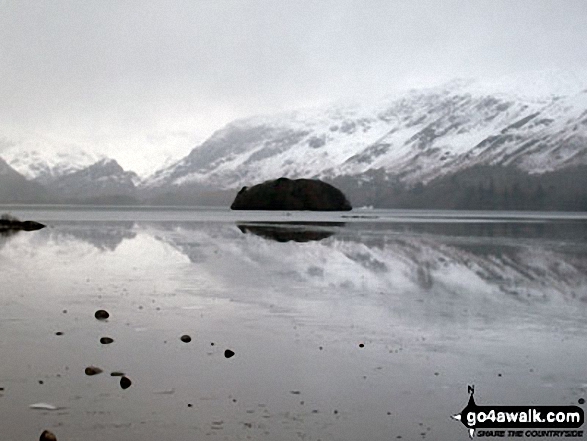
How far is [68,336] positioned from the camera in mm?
21141

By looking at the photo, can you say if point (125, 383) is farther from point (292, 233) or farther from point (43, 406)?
point (292, 233)

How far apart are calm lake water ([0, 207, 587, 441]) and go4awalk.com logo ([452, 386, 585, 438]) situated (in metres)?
0.40

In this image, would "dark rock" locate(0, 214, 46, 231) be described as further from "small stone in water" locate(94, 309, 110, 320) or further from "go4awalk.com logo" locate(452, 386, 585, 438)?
"go4awalk.com logo" locate(452, 386, 585, 438)

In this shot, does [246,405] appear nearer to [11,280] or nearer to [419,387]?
[419,387]

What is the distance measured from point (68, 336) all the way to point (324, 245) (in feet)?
142

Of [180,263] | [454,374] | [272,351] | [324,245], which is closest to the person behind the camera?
[454,374]

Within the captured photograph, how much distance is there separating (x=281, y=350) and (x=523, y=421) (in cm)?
752

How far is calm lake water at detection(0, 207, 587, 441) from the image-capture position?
1369cm

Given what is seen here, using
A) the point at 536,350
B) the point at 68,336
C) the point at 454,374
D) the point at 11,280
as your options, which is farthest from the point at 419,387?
the point at 11,280

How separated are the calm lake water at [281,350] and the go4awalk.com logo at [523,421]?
401 millimetres

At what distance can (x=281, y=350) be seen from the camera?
19.6 metres

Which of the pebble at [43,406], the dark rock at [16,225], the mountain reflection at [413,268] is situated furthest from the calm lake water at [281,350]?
the dark rock at [16,225]

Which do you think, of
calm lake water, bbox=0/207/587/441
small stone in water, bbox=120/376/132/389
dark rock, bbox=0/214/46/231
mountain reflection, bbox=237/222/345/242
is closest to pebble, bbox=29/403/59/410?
calm lake water, bbox=0/207/587/441

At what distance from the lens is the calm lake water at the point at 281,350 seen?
1369cm
